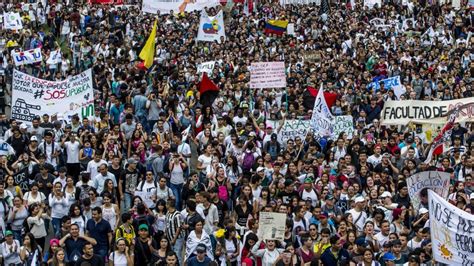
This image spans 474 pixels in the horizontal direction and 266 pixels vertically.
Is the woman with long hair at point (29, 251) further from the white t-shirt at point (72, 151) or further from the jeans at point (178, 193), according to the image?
the white t-shirt at point (72, 151)

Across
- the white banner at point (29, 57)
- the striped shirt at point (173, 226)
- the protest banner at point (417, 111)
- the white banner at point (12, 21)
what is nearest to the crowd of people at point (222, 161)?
the striped shirt at point (173, 226)

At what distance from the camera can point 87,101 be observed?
2245cm

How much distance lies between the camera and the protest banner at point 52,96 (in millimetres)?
22047

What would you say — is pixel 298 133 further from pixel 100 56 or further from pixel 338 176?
pixel 100 56

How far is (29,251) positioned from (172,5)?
882 inches

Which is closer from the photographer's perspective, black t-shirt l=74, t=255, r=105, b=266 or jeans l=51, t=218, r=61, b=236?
black t-shirt l=74, t=255, r=105, b=266

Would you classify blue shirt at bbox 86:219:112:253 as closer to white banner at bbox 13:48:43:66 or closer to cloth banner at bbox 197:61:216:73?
cloth banner at bbox 197:61:216:73

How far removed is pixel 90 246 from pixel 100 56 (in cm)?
1402

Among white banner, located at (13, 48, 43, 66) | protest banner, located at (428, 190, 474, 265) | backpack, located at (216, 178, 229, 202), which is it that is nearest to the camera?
protest banner, located at (428, 190, 474, 265)

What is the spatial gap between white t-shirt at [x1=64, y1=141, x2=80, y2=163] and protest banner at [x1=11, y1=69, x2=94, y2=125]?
2224 millimetres

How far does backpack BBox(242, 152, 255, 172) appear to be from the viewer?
19969 mm

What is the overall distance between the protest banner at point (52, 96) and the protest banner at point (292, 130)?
10.8 feet

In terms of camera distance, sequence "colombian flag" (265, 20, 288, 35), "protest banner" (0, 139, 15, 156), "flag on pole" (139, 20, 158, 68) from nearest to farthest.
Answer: "protest banner" (0, 139, 15, 156)
"flag on pole" (139, 20, 158, 68)
"colombian flag" (265, 20, 288, 35)

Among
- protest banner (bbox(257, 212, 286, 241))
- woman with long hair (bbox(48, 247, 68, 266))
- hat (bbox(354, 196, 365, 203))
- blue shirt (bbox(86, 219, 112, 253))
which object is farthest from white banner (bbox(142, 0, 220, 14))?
woman with long hair (bbox(48, 247, 68, 266))
